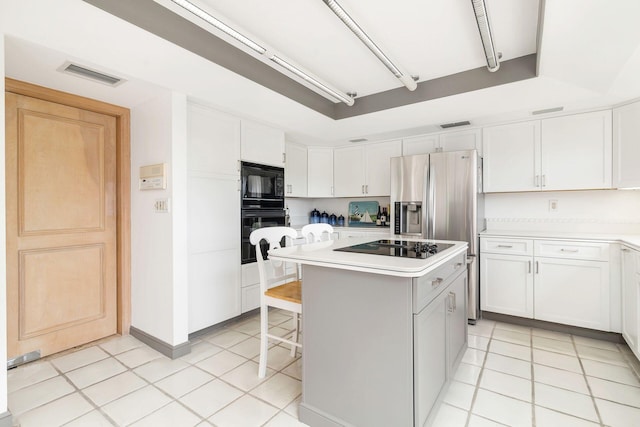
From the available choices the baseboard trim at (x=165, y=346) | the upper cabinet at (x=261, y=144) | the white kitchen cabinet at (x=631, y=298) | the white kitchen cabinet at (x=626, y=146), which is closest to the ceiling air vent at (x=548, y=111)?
the white kitchen cabinet at (x=626, y=146)

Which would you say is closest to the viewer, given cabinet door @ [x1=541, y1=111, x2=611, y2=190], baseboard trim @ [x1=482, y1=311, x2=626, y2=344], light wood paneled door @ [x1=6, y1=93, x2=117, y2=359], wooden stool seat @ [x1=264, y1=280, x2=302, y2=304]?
wooden stool seat @ [x1=264, y1=280, x2=302, y2=304]

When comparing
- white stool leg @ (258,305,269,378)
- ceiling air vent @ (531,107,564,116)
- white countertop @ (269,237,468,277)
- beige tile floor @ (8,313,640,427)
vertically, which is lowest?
beige tile floor @ (8,313,640,427)

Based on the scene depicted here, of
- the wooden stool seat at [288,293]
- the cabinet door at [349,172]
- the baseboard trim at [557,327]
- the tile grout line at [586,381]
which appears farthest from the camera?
the cabinet door at [349,172]

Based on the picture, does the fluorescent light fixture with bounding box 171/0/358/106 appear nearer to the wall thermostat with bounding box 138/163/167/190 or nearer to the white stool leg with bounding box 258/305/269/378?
the wall thermostat with bounding box 138/163/167/190

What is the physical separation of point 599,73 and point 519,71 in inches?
20.6

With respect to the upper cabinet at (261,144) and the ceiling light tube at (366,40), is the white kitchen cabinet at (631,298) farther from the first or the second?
the upper cabinet at (261,144)

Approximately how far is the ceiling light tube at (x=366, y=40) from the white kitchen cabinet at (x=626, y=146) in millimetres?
1862

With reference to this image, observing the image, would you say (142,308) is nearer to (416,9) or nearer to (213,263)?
→ (213,263)

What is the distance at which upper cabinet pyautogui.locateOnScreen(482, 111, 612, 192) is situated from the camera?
2.96 metres

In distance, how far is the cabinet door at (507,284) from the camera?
3094 millimetres

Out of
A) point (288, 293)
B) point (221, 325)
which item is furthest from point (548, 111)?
point (221, 325)

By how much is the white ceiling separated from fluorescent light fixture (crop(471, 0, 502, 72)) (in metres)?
0.14

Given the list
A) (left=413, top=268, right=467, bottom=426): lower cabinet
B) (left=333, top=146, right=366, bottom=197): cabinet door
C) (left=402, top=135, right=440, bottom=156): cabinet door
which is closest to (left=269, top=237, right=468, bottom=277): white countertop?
(left=413, top=268, right=467, bottom=426): lower cabinet

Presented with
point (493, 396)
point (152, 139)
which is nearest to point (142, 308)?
point (152, 139)
